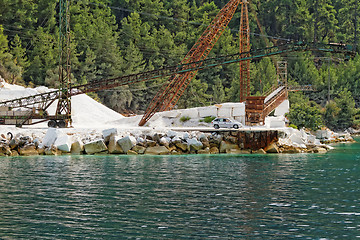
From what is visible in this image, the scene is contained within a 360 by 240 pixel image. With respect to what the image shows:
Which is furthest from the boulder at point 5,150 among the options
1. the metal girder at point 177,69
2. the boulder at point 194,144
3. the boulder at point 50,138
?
the boulder at point 194,144

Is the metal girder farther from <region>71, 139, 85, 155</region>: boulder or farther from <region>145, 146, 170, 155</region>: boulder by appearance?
<region>145, 146, 170, 155</region>: boulder

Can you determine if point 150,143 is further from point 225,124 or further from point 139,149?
point 225,124

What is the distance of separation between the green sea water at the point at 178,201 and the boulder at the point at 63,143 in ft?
22.2

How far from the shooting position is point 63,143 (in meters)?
41.3

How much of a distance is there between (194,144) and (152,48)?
58141 mm

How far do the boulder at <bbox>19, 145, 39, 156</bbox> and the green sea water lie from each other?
21.5ft

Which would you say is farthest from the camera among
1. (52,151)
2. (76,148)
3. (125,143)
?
(125,143)

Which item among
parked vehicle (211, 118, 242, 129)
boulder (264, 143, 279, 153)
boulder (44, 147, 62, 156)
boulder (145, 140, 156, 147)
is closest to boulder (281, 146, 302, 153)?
boulder (264, 143, 279, 153)

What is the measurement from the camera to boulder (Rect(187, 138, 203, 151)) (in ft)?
144

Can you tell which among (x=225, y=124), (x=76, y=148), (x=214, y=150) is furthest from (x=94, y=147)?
(x=225, y=124)

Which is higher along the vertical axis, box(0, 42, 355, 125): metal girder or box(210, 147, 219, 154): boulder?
box(0, 42, 355, 125): metal girder

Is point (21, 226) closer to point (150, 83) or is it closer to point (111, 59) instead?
point (111, 59)

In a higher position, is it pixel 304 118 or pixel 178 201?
pixel 304 118

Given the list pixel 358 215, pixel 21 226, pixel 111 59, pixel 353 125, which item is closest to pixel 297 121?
pixel 353 125
